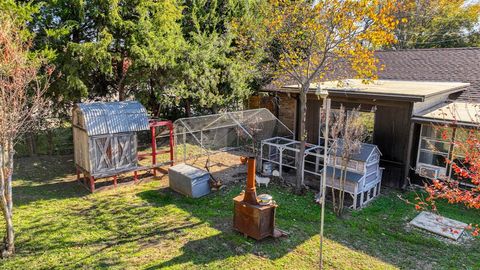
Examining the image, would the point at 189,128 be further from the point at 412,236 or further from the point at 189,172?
the point at 412,236

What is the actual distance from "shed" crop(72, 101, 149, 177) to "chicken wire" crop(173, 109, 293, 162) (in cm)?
216

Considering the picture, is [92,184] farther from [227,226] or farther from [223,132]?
[223,132]

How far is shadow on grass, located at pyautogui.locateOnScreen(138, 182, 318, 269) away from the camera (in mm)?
7352

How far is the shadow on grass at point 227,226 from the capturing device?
24.1ft

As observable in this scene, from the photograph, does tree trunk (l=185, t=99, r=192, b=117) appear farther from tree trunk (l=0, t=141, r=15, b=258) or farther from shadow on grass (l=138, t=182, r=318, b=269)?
tree trunk (l=0, t=141, r=15, b=258)

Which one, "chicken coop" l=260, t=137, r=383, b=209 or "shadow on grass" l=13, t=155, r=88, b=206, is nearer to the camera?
"chicken coop" l=260, t=137, r=383, b=209

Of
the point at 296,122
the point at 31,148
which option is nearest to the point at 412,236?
the point at 296,122

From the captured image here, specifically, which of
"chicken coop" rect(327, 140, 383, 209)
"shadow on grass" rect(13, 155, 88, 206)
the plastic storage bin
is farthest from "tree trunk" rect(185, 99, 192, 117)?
"chicken coop" rect(327, 140, 383, 209)

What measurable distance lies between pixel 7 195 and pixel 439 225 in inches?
405

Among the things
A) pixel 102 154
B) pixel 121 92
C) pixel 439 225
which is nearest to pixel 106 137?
pixel 102 154

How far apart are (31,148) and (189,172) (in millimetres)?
8383

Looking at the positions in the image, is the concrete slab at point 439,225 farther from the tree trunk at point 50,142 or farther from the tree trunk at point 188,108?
the tree trunk at point 50,142

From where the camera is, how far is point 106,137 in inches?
429

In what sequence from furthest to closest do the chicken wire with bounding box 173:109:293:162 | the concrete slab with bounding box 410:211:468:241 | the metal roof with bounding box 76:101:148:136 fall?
the chicken wire with bounding box 173:109:293:162 < the metal roof with bounding box 76:101:148:136 < the concrete slab with bounding box 410:211:468:241
